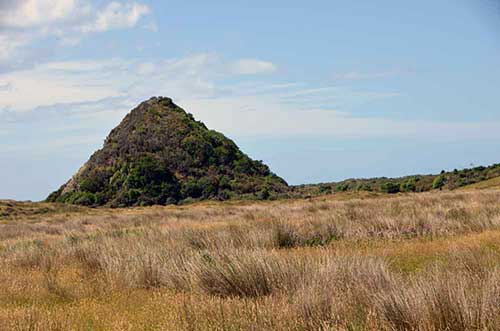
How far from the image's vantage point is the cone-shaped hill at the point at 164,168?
64.4 metres

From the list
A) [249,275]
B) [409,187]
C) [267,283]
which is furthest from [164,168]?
[267,283]

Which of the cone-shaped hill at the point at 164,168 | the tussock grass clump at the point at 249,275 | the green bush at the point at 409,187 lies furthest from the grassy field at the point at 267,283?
the green bush at the point at 409,187

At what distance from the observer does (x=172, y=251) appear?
11.2 meters

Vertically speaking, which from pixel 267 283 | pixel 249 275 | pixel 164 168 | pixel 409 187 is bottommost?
pixel 267 283

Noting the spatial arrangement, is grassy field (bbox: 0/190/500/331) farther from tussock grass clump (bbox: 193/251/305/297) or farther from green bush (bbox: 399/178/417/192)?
green bush (bbox: 399/178/417/192)

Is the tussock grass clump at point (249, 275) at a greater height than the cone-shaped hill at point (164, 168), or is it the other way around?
the cone-shaped hill at point (164, 168)

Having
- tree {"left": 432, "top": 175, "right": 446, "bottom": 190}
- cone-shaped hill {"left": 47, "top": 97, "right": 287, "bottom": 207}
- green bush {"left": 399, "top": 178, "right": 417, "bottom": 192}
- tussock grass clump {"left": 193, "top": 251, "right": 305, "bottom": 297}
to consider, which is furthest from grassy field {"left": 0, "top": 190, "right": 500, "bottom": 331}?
green bush {"left": 399, "top": 178, "right": 417, "bottom": 192}

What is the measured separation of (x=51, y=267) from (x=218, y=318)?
718cm

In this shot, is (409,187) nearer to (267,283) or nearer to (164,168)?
(164,168)

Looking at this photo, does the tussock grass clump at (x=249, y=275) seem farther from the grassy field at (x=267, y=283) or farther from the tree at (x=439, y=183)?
the tree at (x=439, y=183)

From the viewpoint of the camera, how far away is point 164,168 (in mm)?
66500

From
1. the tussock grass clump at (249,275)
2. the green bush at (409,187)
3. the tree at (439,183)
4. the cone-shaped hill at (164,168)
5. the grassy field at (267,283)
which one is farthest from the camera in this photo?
the green bush at (409,187)

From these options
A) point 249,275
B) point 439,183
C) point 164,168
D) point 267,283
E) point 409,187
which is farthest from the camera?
point 164,168

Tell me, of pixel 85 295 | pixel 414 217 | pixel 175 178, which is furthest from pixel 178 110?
pixel 85 295
